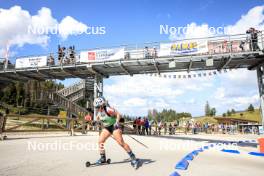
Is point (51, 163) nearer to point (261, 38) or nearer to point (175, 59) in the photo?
point (175, 59)

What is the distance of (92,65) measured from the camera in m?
21.8

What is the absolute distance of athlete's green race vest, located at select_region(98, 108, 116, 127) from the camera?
6.64 meters

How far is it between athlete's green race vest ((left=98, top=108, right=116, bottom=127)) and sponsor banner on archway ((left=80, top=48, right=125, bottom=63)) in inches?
586

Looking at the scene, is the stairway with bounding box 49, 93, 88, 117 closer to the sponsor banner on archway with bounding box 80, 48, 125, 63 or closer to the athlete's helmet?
the sponsor banner on archway with bounding box 80, 48, 125, 63

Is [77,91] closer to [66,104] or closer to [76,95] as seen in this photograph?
[76,95]

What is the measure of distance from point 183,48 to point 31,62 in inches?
592

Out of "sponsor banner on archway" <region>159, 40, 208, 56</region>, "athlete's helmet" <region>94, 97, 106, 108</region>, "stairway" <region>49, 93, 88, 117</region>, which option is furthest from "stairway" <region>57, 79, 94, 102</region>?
"athlete's helmet" <region>94, 97, 106, 108</region>

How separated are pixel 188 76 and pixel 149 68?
3.62 m

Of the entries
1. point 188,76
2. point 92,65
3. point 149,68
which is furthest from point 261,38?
point 92,65

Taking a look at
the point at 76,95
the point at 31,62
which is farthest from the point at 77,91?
the point at 31,62

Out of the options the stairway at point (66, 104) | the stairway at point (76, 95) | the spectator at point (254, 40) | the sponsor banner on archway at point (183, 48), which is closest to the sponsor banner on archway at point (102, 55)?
the sponsor banner on archway at point (183, 48)

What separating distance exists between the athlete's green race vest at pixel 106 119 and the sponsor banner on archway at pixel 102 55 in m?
14.9

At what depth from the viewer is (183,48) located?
19734 millimetres

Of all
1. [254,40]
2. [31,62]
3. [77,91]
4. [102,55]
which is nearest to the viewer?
[254,40]
